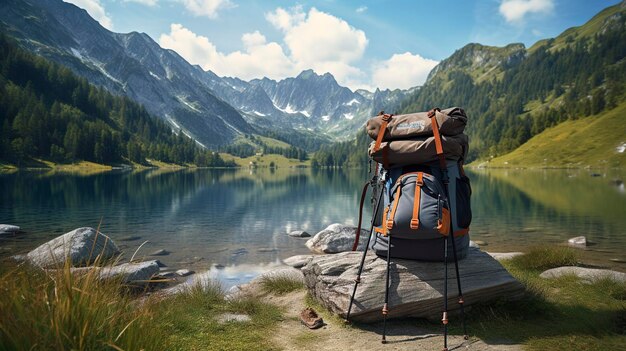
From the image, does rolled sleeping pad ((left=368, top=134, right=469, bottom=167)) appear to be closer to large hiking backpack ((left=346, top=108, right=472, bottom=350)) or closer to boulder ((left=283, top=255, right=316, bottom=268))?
large hiking backpack ((left=346, top=108, right=472, bottom=350))

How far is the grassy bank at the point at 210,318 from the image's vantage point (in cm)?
353

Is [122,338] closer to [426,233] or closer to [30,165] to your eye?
[426,233]

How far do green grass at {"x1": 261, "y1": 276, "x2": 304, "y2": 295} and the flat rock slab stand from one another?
11.0ft

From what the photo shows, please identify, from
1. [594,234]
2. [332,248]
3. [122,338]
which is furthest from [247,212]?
[122,338]

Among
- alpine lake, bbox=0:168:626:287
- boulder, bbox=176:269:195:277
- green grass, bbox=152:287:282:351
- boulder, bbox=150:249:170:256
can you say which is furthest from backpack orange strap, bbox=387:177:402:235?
boulder, bbox=150:249:170:256

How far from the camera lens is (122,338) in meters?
4.12

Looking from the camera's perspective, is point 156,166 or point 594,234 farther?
point 156,166

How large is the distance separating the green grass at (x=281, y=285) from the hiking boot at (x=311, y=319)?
2879 millimetres

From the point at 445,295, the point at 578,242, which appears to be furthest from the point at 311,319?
the point at 578,242

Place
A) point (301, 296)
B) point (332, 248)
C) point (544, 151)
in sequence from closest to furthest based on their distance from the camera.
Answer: point (301, 296) → point (332, 248) → point (544, 151)

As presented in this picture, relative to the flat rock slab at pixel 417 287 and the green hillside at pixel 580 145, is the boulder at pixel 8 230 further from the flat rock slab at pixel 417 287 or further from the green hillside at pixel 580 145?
the green hillside at pixel 580 145

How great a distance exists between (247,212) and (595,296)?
37151mm

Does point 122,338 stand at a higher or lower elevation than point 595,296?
higher

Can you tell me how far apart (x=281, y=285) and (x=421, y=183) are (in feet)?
22.0
